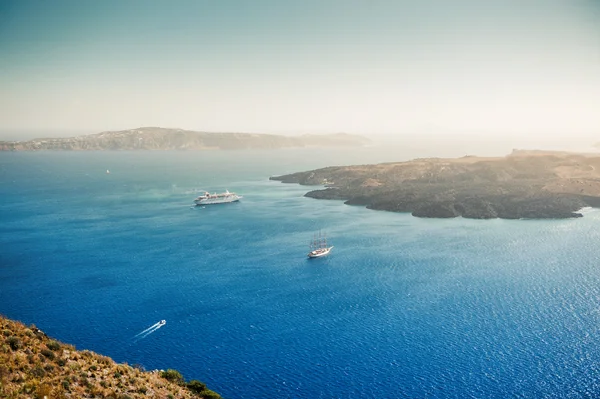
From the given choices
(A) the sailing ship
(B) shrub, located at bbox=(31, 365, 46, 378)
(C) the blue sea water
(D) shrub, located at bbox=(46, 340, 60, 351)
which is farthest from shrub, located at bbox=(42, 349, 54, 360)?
(A) the sailing ship

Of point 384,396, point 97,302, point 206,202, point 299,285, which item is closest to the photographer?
point 384,396

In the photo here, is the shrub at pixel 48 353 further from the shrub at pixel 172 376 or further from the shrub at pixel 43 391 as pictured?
the shrub at pixel 172 376

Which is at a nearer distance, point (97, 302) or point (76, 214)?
point (97, 302)

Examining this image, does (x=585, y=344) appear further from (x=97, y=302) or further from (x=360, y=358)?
(x=97, y=302)

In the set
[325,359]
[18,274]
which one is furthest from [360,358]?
[18,274]

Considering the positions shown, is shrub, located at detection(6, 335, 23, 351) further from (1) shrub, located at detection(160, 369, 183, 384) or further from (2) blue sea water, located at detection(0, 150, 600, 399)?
(2) blue sea water, located at detection(0, 150, 600, 399)

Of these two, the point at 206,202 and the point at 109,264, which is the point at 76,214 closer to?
the point at 206,202

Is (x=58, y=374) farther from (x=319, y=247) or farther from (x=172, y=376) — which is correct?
(x=319, y=247)

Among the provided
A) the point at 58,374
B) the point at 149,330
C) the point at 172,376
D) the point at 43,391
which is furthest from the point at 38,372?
the point at 149,330

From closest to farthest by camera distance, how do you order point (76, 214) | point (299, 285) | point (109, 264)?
point (299, 285) < point (109, 264) < point (76, 214)
